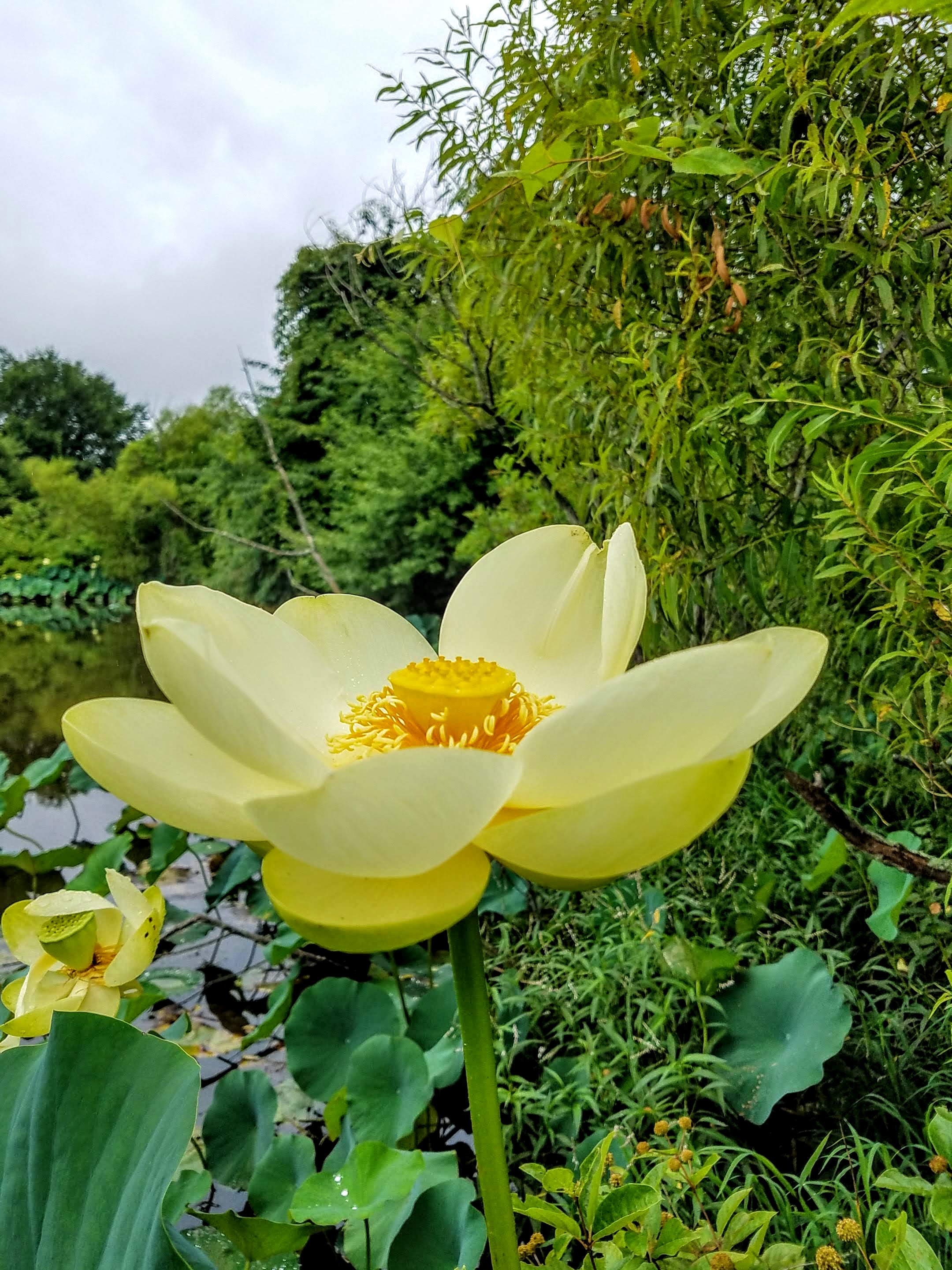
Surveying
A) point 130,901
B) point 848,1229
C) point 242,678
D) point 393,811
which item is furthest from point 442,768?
point 848,1229

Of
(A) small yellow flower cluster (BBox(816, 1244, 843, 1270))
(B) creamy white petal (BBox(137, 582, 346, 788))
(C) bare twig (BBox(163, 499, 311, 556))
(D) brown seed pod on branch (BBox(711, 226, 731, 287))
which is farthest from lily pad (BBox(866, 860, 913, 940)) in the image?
(C) bare twig (BBox(163, 499, 311, 556))

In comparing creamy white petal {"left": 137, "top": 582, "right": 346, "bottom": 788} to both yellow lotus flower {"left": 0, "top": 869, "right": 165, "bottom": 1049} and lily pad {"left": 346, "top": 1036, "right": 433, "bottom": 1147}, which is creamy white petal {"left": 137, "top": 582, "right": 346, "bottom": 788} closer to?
yellow lotus flower {"left": 0, "top": 869, "right": 165, "bottom": 1049}

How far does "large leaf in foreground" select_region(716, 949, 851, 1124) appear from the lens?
0.79 m

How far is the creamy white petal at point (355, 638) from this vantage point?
41 cm

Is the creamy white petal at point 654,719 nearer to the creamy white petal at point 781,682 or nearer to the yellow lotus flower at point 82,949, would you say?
the creamy white petal at point 781,682

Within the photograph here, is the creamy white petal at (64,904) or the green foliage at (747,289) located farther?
the green foliage at (747,289)

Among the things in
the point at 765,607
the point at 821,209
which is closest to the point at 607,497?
the point at 765,607

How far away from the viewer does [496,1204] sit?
0.23 meters

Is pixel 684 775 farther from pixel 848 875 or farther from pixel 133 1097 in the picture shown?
pixel 848 875

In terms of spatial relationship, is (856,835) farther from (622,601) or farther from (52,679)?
(52,679)

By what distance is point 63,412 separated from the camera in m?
20.4

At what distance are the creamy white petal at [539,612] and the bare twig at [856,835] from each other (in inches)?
9.8

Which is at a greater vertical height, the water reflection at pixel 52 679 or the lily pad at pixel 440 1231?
the water reflection at pixel 52 679

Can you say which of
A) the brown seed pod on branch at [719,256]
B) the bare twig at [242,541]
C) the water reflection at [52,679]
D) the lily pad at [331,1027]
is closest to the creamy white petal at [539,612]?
the brown seed pod on branch at [719,256]
